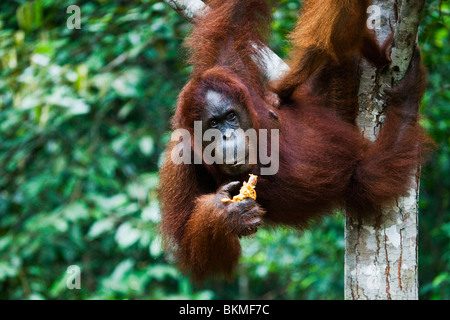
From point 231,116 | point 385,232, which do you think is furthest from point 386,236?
point 231,116

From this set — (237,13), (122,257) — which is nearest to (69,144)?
(122,257)

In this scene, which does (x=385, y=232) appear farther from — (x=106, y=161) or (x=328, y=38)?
(x=106, y=161)

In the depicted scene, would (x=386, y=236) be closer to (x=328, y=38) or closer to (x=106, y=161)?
(x=328, y=38)

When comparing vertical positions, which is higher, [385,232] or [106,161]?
[106,161]

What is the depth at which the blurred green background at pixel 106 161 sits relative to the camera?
4.05 metres

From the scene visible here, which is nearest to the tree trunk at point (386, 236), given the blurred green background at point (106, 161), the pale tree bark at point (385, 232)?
the pale tree bark at point (385, 232)

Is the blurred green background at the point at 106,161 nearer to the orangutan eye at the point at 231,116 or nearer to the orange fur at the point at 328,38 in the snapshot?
the orange fur at the point at 328,38

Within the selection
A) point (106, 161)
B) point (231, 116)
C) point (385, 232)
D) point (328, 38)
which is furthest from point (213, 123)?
point (106, 161)

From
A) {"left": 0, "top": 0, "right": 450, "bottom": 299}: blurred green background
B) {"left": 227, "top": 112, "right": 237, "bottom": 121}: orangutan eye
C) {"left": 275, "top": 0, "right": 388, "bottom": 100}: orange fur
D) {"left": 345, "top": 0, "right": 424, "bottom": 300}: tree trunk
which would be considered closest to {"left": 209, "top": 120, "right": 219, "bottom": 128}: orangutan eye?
{"left": 227, "top": 112, "right": 237, "bottom": 121}: orangutan eye

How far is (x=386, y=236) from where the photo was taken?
246 cm

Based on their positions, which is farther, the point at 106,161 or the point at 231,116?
the point at 106,161

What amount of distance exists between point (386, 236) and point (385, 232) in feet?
0.06

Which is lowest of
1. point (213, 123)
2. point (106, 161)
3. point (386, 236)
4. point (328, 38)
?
point (386, 236)

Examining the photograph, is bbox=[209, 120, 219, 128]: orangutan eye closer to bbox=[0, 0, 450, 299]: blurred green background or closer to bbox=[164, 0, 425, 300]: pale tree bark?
→ bbox=[164, 0, 425, 300]: pale tree bark
